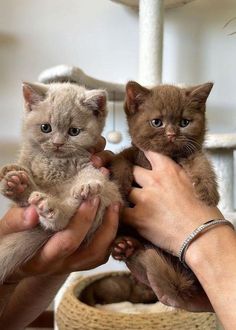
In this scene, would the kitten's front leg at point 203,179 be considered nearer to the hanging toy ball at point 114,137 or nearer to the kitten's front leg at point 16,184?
Answer: the kitten's front leg at point 16,184

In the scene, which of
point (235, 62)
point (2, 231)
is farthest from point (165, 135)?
point (235, 62)

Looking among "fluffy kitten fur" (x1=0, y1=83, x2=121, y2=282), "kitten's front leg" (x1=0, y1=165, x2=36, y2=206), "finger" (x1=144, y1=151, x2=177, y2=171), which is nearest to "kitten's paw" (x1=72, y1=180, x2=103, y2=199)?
"fluffy kitten fur" (x1=0, y1=83, x2=121, y2=282)

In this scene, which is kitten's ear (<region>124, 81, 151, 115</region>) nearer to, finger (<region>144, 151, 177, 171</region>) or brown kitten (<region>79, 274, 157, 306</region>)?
finger (<region>144, 151, 177, 171</region>)

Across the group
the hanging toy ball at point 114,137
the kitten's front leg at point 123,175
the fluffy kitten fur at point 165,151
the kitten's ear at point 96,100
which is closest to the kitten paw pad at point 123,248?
the fluffy kitten fur at point 165,151

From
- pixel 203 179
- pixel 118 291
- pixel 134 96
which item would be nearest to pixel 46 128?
pixel 134 96

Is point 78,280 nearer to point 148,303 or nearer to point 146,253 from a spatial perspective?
point 148,303

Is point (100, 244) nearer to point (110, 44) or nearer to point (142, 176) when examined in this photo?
point (142, 176)

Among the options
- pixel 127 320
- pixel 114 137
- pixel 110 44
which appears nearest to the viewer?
pixel 127 320
